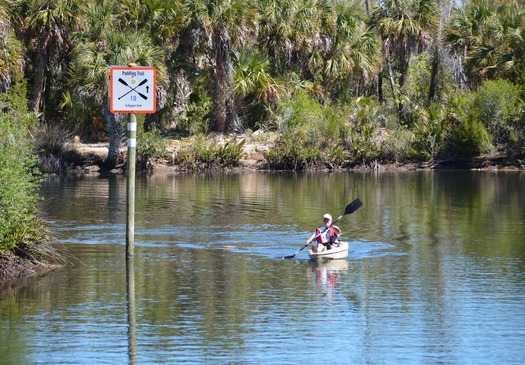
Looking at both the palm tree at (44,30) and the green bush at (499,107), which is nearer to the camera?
the palm tree at (44,30)

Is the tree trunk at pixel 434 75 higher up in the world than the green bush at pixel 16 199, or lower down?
higher up

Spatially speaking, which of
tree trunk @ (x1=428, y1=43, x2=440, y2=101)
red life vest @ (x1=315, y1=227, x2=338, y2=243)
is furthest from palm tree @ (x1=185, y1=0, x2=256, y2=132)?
red life vest @ (x1=315, y1=227, x2=338, y2=243)

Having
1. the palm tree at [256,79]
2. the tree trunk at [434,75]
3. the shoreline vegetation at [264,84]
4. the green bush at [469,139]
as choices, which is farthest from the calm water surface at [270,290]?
the tree trunk at [434,75]

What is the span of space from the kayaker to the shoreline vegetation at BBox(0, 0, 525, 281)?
28.2 metres

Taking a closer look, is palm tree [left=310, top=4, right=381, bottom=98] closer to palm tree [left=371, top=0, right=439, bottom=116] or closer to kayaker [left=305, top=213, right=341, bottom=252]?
palm tree [left=371, top=0, right=439, bottom=116]

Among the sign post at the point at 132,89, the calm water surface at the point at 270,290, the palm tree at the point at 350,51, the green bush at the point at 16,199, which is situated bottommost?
the calm water surface at the point at 270,290

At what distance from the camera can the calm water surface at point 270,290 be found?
605 inches

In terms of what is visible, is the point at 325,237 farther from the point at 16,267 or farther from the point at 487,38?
the point at 487,38

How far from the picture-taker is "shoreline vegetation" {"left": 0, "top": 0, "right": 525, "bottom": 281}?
53000mm

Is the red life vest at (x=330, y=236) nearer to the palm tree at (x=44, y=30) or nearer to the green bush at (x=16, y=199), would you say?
the green bush at (x=16, y=199)

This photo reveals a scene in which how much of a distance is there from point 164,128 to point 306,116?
7.91 meters

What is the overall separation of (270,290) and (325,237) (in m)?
4.71

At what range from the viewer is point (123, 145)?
5491 cm

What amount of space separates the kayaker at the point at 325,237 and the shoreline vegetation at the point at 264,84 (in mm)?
28227
